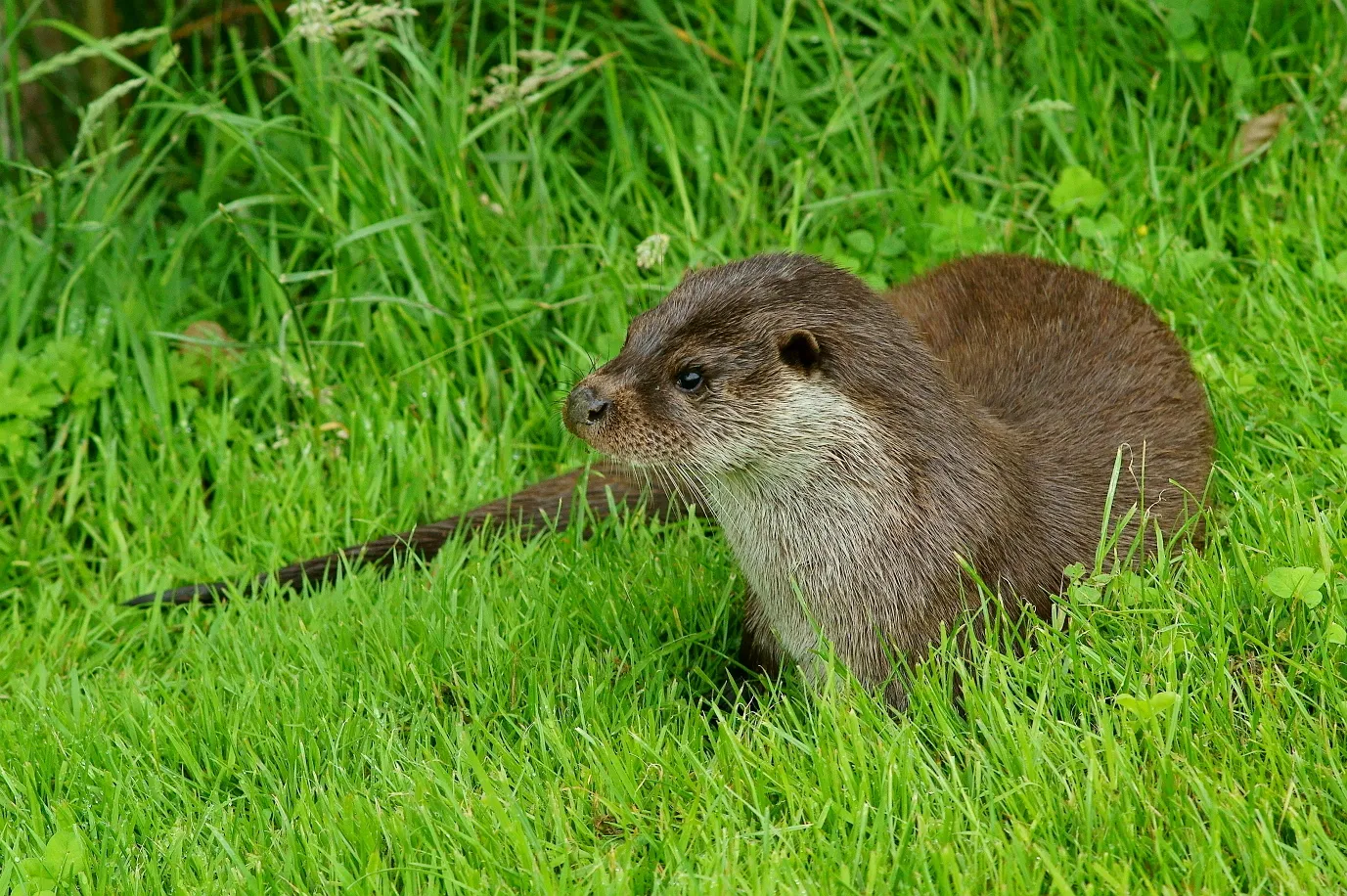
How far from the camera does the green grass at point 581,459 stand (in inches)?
85.6

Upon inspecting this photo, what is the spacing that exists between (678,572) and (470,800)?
886 millimetres

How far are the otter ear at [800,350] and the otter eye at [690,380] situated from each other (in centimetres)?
14

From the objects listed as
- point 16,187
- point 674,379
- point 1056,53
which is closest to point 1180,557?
point 674,379

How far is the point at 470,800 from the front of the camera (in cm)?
229

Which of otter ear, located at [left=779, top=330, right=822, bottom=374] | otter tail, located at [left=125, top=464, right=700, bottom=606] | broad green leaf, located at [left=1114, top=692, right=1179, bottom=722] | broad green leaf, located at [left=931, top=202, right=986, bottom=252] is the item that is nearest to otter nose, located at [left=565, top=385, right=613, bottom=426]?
otter ear, located at [left=779, top=330, right=822, bottom=374]

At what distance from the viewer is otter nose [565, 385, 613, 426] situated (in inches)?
102

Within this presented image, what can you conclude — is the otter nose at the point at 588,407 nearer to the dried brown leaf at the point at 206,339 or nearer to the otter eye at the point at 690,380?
the otter eye at the point at 690,380

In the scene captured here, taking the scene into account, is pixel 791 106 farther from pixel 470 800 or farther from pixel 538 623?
pixel 470 800

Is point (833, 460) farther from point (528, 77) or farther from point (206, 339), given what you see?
point (206, 339)

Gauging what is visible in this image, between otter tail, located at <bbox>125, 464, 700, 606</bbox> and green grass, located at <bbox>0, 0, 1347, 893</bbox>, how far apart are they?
7 cm

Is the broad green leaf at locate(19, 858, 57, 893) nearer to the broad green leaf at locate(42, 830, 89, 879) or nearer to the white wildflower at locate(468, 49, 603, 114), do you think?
the broad green leaf at locate(42, 830, 89, 879)

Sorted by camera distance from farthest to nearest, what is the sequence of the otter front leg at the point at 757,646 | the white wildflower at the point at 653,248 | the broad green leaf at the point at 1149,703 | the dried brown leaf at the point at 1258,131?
the dried brown leaf at the point at 1258,131 → the white wildflower at the point at 653,248 → the otter front leg at the point at 757,646 → the broad green leaf at the point at 1149,703

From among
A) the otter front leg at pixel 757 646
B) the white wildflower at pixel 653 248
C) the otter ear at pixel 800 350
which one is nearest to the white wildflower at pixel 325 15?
the white wildflower at pixel 653 248

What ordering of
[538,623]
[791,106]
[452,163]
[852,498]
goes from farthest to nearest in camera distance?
[791,106] → [452,163] → [538,623] → [852,498]
